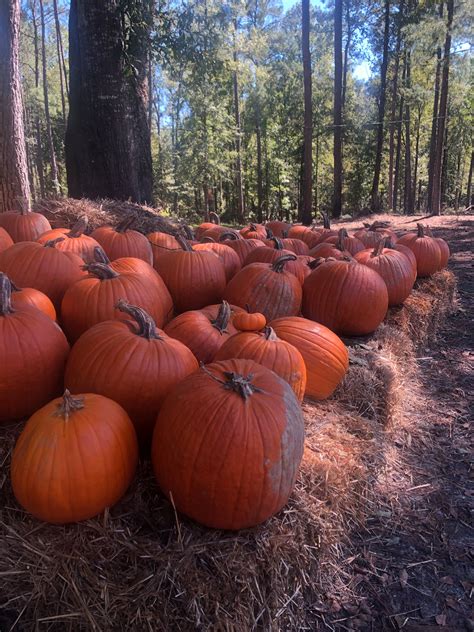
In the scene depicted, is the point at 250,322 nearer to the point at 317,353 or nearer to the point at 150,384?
the point at 317,353

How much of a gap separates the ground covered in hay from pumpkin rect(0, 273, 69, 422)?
0.15m

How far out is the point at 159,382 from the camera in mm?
2084

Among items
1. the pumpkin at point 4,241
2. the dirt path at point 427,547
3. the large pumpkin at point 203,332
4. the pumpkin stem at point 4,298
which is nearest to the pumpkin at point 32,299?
the pumpkin stem at point 4,298

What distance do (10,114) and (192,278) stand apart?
384 cm

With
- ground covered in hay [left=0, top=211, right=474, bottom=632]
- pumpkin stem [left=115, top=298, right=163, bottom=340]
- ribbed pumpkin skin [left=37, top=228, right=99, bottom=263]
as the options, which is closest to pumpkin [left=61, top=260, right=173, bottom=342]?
pumpkin stem [left=115, top=298, right=163, bottom=340]

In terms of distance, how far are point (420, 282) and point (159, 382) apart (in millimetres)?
4749

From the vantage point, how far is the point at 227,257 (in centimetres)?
416

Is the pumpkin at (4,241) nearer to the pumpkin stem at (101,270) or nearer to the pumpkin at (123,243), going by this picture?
the pumpkin at (123,243)

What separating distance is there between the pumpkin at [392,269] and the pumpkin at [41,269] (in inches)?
113

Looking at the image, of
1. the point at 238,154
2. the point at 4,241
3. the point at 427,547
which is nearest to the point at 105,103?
the point at 4,241

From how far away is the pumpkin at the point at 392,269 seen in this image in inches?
179

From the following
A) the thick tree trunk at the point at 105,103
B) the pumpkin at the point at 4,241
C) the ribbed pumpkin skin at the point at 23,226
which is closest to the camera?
the pumpkin at the point at 4,241

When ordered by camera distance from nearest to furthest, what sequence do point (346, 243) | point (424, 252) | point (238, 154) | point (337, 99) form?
point (346, 243) < point (424, 252) < point (337, 99) < point (238, 154)

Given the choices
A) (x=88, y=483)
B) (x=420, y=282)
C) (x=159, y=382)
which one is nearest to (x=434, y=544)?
(x=159, y=382)
